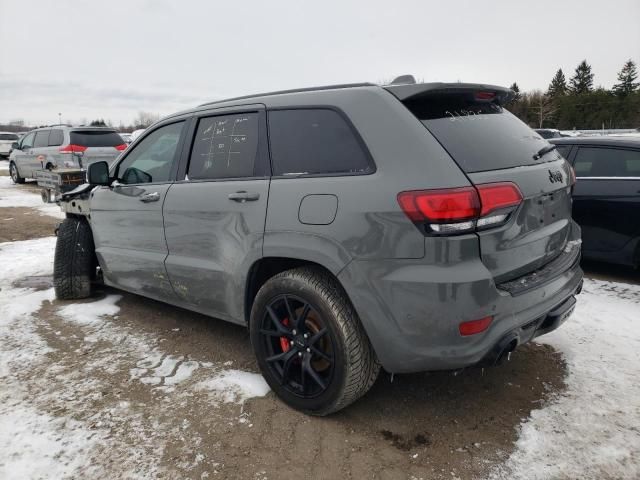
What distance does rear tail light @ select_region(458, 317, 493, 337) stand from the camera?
214cm

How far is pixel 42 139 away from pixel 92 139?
247cm

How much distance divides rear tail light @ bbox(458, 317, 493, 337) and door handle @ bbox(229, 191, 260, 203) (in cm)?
135

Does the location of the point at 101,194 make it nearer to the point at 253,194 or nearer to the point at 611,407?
the point at 253,194

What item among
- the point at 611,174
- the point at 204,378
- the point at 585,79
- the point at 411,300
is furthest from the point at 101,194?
the point at 585,79

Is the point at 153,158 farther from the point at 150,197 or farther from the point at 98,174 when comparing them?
the point at 98,174

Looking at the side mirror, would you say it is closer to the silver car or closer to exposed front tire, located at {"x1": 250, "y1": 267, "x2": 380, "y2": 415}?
exposed front tire, located at {"x1": 250, "y1": 267, "x2": 380, "y2": 415}

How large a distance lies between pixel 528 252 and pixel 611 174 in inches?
136

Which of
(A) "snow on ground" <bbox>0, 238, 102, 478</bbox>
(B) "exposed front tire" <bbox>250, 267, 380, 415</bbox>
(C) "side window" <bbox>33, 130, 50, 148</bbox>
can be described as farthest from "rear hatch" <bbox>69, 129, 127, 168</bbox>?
(B) "exposed front tire" <bbox>250, 267, 380, 415</bbox>

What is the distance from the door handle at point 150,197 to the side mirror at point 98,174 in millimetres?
570

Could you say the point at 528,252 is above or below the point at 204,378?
above

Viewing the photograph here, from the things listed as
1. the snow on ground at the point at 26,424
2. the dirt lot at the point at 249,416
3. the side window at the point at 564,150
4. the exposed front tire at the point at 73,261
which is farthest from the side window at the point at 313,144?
the side window at the point at 564,150

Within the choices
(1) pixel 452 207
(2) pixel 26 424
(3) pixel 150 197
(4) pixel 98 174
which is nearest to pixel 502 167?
(1) pixel 452 207

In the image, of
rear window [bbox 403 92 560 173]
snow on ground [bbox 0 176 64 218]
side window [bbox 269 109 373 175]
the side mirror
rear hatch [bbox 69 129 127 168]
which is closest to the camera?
rear window [bbox 403 92 560 173]

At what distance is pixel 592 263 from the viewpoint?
562 centimetres
